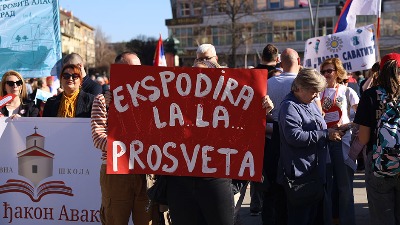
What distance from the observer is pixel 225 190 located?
3.98 meters

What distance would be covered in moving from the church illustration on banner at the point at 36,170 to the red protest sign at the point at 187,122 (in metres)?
1.48

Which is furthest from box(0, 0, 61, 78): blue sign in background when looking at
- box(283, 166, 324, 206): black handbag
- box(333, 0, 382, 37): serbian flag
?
box(333, 0, 382, 37): serbian flag

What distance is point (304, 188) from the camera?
4.56m

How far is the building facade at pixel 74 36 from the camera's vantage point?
108 m

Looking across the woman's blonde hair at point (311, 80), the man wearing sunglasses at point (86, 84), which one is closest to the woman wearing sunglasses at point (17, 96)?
the man wearing sunglasses at point (86, 84)

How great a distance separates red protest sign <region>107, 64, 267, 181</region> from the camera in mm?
3949

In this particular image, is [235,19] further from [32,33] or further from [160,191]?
[160,191]

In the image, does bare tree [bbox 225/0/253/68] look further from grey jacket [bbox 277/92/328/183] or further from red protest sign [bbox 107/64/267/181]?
red protest sign [bbox 107/64/267/181]

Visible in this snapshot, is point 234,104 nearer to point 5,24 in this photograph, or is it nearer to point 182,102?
point 182,102

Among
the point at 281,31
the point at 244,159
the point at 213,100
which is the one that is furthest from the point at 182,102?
the point at 281,31

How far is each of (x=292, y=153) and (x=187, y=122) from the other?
1.01 m

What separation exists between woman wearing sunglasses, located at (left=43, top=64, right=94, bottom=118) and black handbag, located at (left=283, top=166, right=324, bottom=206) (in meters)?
1.89

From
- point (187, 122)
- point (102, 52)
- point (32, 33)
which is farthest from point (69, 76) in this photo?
point (102, 52)

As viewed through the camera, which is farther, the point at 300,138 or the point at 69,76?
the point at 69,76
